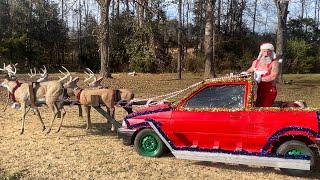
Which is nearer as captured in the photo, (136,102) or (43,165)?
(43,165)

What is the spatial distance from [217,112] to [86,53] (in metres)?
36.6

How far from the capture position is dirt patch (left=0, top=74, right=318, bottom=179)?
855cm

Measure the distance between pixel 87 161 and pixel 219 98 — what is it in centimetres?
274

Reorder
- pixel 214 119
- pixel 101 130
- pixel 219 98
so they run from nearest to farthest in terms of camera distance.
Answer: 1. pixel 214 119
2. pixel 219 98
3. pixel 101 130

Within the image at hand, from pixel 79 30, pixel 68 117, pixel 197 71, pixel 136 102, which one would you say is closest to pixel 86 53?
pixel 79 30

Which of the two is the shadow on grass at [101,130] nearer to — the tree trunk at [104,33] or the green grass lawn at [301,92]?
the green grass lawn at [301,92]

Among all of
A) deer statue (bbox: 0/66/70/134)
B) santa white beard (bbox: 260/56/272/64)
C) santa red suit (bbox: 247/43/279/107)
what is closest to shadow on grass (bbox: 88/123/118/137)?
deer statue (bbox: 0/66/70/134)

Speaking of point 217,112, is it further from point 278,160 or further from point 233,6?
point 233,6

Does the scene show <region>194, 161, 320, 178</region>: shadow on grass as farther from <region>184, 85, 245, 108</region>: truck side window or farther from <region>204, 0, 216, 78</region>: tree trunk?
<region>204, 0, 216, 78</region>: tree trunk

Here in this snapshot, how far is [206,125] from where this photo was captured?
355 inches

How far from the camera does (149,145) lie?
32.3 feet

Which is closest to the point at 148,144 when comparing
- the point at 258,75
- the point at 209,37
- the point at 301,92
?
the point at 258,75

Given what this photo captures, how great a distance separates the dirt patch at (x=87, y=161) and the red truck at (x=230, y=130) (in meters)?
0.29

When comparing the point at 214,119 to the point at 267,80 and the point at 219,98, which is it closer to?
Result: the point at 219,98
